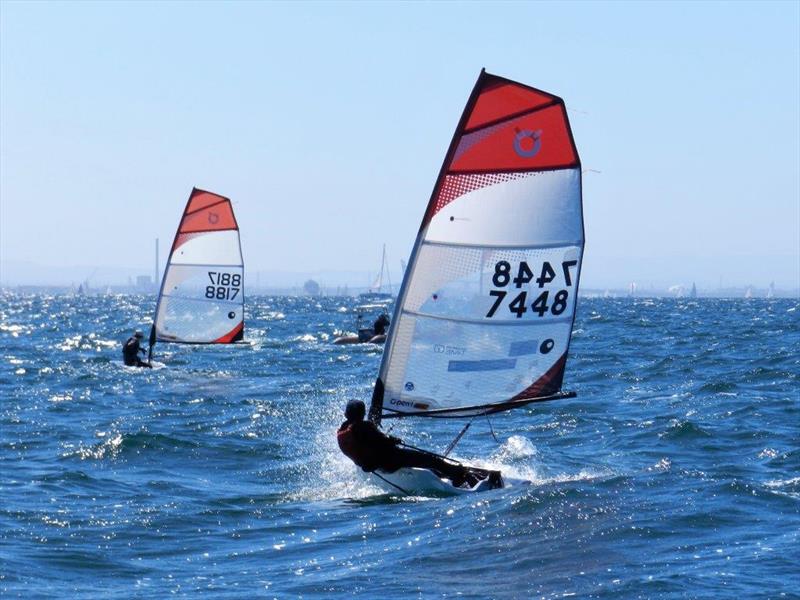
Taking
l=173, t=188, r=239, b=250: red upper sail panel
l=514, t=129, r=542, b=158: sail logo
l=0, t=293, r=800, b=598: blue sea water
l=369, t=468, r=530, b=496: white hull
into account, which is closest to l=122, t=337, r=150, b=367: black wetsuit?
l=173, t=188, r=239, b=250: red upper sail panel

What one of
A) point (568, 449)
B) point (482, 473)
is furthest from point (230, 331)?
point (482, 473)

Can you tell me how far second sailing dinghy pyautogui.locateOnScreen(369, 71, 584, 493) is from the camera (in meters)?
13.4

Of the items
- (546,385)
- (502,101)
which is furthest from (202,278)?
(502,101)

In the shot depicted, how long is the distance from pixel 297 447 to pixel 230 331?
16.6 metres

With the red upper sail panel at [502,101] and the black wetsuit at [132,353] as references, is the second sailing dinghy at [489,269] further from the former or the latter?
the black wetsuit at [132,353]

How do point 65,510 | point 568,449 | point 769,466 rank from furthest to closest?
point 568,449
point 769,466
point 65,510

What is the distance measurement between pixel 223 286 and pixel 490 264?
69.8 ft

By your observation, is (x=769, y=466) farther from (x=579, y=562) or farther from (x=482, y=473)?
(x=579, y=562)

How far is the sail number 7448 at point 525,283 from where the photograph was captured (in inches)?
541

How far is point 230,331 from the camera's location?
34.8 m

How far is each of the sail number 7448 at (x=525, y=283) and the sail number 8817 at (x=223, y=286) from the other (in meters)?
20.7

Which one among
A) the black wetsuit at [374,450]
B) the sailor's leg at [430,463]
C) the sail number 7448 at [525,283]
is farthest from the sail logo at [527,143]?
the sailor's leg at [430,463]

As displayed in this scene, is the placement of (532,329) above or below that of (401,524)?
above

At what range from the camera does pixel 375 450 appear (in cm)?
1391
